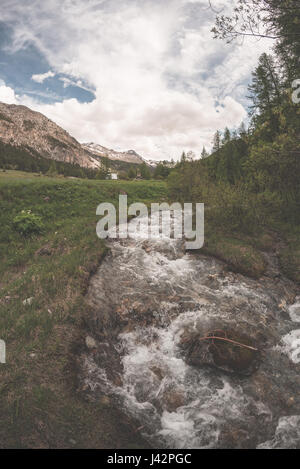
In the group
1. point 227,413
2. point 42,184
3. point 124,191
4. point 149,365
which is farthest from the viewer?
point 124,191

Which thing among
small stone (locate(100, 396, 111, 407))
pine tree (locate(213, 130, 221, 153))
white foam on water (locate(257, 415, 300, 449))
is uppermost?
pine tree (locate(213, 130, 221, 153))

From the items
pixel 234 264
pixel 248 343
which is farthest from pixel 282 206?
pixel 248 343

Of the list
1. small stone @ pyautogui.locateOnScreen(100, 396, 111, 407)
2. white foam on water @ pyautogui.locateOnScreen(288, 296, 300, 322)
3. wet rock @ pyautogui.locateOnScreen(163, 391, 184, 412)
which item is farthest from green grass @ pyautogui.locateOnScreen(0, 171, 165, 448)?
white foam on water @ pyautogui.locateOnScreen(288, 296, 300, 322)

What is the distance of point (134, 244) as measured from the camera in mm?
12336

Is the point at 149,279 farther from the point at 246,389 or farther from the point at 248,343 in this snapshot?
the point at 246,389

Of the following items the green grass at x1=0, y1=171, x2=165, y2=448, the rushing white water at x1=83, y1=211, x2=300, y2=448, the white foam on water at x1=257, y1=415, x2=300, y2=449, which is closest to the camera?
the green grass at x1=0, y1=171, x2=165, y2=448

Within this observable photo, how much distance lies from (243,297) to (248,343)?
2.45 metres

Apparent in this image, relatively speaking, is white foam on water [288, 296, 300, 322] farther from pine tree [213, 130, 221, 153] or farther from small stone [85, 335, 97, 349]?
pine tree [213, 130, 221, 153]

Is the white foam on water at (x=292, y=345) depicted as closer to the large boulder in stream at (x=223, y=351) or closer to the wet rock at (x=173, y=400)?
the large boulder in stream at (x=223, y=351)

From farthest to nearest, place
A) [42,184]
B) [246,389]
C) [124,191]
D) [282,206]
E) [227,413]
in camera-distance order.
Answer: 1. [124,191]
2. [42,184]
3. [282,206]
4. [246,389]
5. [227,413]

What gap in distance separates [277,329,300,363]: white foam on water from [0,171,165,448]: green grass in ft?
15.6

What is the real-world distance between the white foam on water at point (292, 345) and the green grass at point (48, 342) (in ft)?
15.6

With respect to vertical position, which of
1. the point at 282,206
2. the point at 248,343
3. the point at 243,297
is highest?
the point at 282,206

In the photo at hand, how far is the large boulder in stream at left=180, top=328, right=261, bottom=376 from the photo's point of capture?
5695 millimetres
